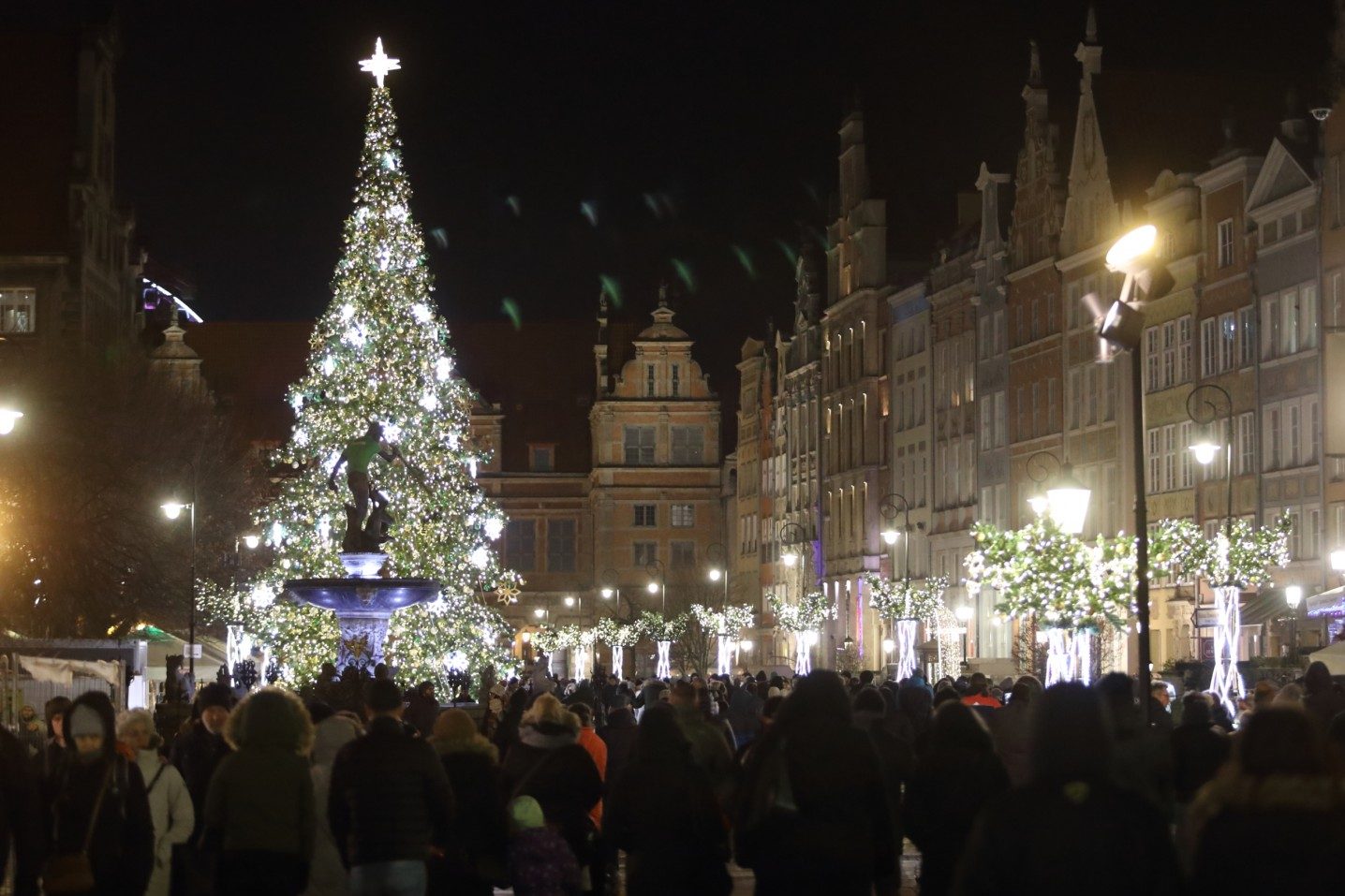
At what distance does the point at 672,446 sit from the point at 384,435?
55.1m

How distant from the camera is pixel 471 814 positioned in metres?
11.8

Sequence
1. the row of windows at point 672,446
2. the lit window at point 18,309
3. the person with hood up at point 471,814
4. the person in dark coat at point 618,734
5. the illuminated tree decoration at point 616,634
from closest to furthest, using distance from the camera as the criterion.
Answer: the person with hood up at point 471,814, the person in dark coat at point 618,734, the lit window at point 18,309, the illuminated tree decoration at point 616,634, the row of windows at point 672,446

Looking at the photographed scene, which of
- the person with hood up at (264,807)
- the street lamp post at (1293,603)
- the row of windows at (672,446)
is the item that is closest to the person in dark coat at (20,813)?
the person with hood up at (264,807)

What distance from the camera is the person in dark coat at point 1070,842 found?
267 inches

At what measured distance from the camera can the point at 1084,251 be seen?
56469 millimetres

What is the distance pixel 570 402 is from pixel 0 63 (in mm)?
37331

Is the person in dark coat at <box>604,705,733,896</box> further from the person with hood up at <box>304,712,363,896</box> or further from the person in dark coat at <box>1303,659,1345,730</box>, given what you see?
the person in dark coat at <box>1303,659,1345,730</box>

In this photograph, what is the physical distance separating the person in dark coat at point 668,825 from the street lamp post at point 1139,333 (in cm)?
615

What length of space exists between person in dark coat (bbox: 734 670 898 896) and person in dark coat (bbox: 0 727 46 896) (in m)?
3.00

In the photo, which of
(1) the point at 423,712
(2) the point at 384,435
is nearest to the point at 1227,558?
(2) the point at 384,435

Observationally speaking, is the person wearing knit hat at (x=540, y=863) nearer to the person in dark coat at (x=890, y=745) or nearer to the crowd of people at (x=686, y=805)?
the crowd of people at (x=686, y=805)

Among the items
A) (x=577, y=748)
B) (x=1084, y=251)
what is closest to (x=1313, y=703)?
(x=577, y=748)

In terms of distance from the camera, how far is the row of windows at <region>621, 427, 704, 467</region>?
95938 mm

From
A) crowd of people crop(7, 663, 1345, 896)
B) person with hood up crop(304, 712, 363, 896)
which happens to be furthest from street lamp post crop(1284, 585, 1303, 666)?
person with hood up crop(304, 712, 363, 896)
